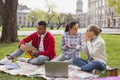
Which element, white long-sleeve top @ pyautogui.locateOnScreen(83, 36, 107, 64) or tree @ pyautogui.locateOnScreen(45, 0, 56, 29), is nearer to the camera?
white long-sleeve top @ pyautogui.locateOnScreen(83, 36, 107, 64)

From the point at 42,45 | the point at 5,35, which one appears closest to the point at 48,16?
the point at 5,35

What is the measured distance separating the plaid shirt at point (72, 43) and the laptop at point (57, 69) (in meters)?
1.14

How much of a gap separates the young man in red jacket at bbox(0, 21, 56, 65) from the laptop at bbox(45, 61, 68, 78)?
1070 mm

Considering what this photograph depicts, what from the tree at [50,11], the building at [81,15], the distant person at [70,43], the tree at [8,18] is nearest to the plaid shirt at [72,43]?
the distant person at [70,43]

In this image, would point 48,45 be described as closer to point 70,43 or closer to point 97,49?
point 70,43

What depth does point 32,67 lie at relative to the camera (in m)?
6.61

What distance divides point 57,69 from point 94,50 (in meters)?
0.81

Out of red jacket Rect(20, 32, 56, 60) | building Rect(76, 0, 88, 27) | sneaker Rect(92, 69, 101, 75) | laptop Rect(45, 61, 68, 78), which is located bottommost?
building Rect(76, 0, 88, 27)

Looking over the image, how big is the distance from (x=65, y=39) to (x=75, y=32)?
0.27 m

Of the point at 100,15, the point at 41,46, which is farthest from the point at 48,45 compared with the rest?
the point at 100,15

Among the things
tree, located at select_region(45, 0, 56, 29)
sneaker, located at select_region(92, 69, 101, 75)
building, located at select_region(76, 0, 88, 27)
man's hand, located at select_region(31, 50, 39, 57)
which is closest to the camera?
sneaker, located at select_region(92, 69, 101, 75)

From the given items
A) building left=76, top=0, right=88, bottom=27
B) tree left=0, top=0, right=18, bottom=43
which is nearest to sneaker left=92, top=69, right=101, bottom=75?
tree left=0, top=0, right=18, bottom=43

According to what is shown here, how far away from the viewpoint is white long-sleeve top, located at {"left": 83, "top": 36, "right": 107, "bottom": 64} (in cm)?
589

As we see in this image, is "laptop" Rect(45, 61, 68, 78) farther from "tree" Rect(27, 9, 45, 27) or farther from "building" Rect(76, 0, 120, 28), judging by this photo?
"tree" Rect(27, 9, 45, 27)
